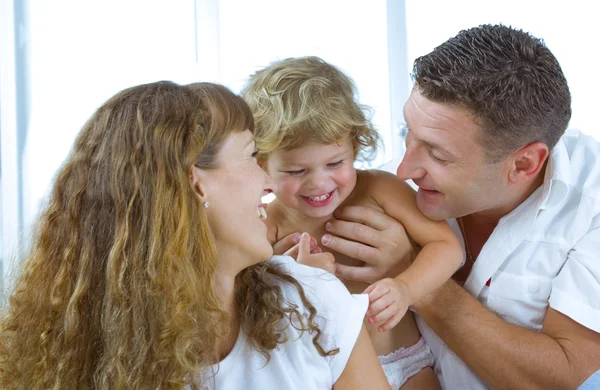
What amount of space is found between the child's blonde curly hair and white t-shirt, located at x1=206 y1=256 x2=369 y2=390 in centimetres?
40

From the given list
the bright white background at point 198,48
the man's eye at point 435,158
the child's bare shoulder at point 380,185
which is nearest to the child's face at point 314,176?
the child's bare shoulder at point 380,185

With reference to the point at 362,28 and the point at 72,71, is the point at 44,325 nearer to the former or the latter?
the point at 72,71

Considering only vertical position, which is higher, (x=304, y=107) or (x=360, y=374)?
(x=304, y=107)

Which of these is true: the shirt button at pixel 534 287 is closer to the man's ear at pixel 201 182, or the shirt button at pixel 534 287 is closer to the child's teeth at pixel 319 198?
the child's teeth at pixel 319 198

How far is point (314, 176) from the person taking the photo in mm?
1960

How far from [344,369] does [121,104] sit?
703 millimetres

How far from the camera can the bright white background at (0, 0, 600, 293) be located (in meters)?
3.36

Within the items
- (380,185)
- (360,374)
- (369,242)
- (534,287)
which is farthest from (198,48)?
(360,374)

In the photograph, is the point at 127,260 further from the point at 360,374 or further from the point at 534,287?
→ the point at 534,287

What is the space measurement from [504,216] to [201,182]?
3.12 ft

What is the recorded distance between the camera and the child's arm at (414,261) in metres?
1.72

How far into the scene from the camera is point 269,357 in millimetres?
1570

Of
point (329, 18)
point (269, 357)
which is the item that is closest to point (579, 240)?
point (269, 357)

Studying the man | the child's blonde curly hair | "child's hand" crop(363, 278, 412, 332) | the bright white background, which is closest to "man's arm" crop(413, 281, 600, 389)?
the man
